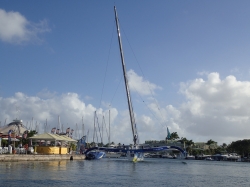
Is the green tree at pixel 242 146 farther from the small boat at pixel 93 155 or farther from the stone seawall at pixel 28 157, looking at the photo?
the stone seawall at pixel 28 157

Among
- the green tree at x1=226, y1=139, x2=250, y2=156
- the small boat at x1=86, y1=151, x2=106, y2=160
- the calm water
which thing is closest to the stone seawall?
the calm water

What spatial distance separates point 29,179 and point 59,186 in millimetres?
5298

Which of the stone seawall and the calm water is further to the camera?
the stone seawall

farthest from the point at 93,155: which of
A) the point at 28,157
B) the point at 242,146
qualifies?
the point at 242,146

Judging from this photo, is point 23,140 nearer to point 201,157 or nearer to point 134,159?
point 134,159

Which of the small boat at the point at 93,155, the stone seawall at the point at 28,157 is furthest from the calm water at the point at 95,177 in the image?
the small boat at the point at 93,155

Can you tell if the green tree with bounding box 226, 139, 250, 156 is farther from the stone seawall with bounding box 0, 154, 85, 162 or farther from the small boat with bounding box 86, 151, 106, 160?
the stone seawall with bounding box 0, 154, 85, 162

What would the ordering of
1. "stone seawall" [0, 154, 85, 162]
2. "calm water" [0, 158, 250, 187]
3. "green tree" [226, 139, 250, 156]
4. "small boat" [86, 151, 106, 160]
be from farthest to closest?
"green tree" [226, 139, 250, 156] < "small boat" [86, 151, 106, 160] < "stone seawall" [0, 154, 85, 162] < "calm water" [0, 158, 250, 187]

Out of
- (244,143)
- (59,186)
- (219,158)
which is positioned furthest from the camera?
(219,158)

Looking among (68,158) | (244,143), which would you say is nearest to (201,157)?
(244,143)

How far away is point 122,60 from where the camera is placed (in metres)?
97.4

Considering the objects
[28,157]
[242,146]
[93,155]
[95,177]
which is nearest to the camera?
[95,177]

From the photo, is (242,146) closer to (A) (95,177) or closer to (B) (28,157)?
(B) (28,157)

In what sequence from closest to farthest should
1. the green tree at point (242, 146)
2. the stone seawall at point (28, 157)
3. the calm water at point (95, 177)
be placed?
the calm water at point (95, 177) → the stone seawall at point (28, 157) → the green tree at point (242, 146)
